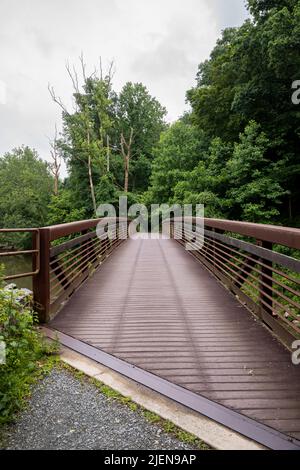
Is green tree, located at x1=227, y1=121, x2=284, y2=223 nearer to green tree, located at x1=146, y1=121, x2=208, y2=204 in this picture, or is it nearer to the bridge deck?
the bridge deck

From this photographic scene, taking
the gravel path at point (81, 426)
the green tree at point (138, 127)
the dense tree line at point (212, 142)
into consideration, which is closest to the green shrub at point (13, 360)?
the gravel path at point (81, 426)

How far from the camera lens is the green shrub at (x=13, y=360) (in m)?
1.98

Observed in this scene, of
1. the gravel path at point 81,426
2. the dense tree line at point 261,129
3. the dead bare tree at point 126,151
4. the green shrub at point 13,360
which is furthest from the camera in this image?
the dead bare tree at point 126,151

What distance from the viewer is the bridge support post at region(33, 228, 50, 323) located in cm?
359

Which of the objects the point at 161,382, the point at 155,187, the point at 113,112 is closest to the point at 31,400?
the point at 161,382

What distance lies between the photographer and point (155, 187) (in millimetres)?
25469

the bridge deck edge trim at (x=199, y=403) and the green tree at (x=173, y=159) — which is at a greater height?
the green tree at (x=173, y=159)

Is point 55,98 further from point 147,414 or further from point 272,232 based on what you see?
point 147,414

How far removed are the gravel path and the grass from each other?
0.02 meters

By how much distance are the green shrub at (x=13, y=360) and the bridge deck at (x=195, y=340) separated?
2.48 ft

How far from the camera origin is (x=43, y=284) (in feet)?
11.8

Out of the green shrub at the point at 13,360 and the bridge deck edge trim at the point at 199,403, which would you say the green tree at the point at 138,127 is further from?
the green shrub at the point at 13,360

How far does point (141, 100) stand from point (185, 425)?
120 feet

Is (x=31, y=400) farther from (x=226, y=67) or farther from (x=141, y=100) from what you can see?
(x=141, y=100)
